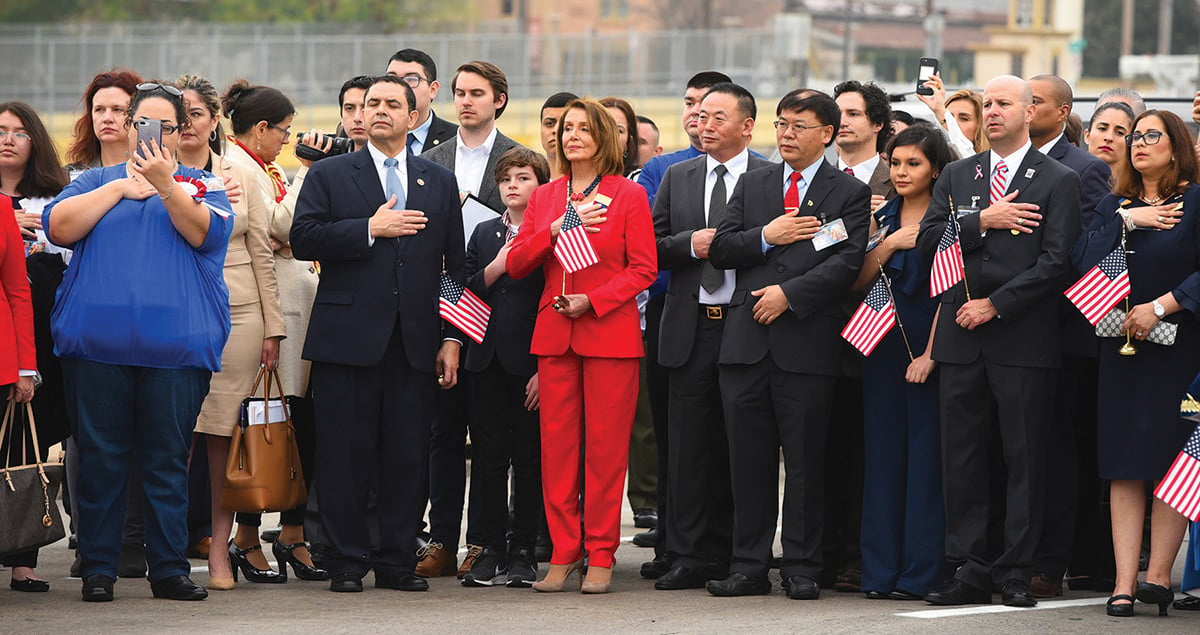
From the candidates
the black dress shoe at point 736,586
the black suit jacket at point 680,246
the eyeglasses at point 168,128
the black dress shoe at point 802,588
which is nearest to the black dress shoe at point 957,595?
the black dress shoe at point 802,588

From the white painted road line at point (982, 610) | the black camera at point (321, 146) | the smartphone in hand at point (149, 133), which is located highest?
the black camera at point (321, 146)

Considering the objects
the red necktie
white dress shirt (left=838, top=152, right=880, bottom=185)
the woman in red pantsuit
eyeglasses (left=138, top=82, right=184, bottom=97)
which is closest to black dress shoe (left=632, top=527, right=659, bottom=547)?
the woman in red pantsuit

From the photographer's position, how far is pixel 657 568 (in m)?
8.06

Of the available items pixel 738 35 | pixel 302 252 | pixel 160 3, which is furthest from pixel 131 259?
pixel 160 3

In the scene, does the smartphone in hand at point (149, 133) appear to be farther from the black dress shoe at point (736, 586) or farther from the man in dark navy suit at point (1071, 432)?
the man in dark navy suit at point (1071, 432)

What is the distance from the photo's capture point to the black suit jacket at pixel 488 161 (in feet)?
28.0

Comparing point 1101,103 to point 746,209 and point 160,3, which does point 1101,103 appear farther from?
point 160,3

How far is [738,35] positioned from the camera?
38.5m

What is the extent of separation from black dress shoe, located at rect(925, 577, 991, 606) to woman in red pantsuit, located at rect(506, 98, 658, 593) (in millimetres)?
1397

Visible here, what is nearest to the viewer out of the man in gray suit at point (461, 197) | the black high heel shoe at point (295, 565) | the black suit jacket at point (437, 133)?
the black high heel shoe at point (295, 565)

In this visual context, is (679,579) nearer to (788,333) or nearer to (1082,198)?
(788,333)

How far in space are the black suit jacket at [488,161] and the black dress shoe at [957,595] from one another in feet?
9.32

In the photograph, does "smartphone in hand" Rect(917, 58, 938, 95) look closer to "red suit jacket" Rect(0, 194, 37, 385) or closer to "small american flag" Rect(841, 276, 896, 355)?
"small american flag" Rect(841, 276, 896, 355)

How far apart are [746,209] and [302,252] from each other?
1.95 m
